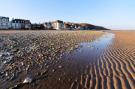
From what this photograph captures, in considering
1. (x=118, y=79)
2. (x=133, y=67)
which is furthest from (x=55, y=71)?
(x=133, y=67)

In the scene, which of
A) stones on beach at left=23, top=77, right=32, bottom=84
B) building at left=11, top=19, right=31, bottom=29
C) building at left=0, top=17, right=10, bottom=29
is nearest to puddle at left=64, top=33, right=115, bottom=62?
stones on beach at left=23, top=77, right=32, bottom=84

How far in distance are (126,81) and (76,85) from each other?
1.85m

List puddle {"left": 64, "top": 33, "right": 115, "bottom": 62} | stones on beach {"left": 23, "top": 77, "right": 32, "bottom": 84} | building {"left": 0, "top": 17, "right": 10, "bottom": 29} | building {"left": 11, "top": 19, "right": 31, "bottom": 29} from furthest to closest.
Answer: building {"left": 11, "top": 19, "right": 31, "bottom": 29}, building {"left": 0, "top": 17, "right": 10, "bottom": 29}, puddle {"left": 64, "top": 33, "right": 115, "bottom": 62}, stones on beach {"left": 23, "top": 77, "right": 32, "bottom": 84}

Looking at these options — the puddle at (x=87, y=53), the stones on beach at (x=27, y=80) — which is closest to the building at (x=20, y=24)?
the puddle at (x=87, y=53)

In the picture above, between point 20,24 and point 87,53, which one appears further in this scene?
point 20,24

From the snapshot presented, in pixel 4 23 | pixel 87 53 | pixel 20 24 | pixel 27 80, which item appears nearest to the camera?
pixel 27 80

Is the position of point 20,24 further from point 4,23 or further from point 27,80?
point 27,80

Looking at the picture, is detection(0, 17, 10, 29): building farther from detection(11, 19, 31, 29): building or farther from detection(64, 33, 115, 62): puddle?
detection(64, 33, 115, 62): puddle

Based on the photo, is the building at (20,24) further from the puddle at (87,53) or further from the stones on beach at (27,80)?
the stones on beach at (27,80)

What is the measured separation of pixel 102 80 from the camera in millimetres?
6879

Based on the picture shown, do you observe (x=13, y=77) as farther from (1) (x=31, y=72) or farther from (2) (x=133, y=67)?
(2) (x=133, y=67)

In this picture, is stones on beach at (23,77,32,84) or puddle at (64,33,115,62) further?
puddle at (64,33,115,62)

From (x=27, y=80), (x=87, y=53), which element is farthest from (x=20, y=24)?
(x=27, y=80)

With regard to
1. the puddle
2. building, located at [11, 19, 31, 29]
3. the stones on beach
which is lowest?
the stones on beach
